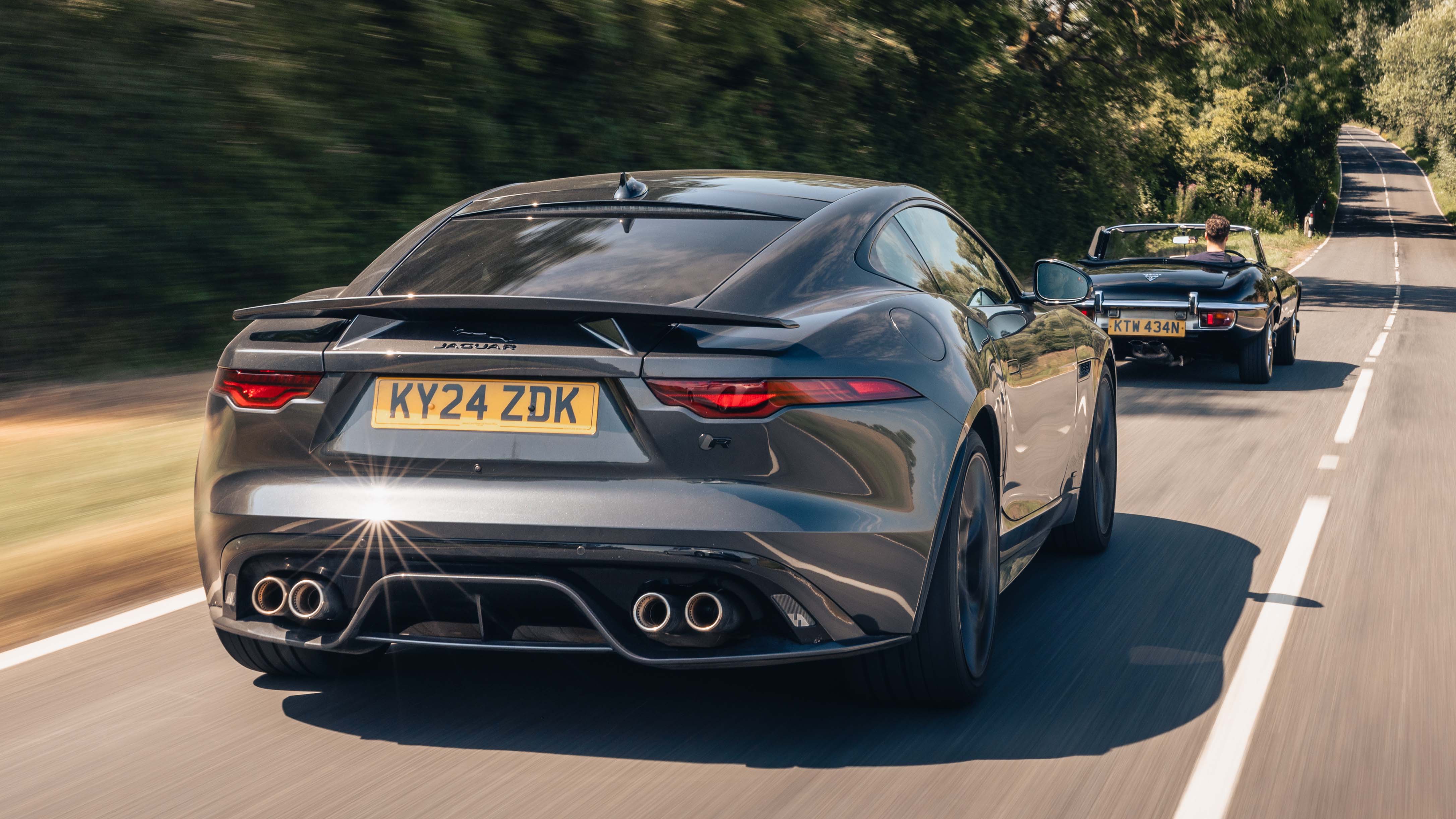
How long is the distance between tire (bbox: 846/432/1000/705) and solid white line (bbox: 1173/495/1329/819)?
2.18 ft

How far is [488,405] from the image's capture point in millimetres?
3396

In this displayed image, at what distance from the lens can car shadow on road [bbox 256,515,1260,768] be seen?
3656 mm

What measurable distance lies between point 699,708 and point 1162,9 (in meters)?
25.3

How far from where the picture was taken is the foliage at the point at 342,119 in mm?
10156

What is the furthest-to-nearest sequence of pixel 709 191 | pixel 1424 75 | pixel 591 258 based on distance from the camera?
pixel 1424 75 < pixel 709 191 < pixel 591 258

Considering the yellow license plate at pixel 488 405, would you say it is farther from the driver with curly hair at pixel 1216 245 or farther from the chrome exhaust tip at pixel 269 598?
the driver with curly hair at pixel 1216 245

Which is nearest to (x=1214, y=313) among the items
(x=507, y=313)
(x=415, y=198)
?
(x=415, y=198)

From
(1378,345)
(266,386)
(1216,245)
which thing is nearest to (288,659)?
(266,386)

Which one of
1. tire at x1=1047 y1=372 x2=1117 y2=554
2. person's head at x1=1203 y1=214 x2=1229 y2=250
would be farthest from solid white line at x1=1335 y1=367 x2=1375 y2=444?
tire at x1=1047 y1=372 x2=1117 y2=554

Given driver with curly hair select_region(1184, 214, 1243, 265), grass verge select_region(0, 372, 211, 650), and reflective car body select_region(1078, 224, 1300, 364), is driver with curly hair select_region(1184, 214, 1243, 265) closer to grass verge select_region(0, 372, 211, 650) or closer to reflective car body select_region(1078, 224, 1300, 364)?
reflective car body select_region(1078, 224, 1300, 364)

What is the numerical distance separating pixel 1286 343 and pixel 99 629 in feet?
42.3

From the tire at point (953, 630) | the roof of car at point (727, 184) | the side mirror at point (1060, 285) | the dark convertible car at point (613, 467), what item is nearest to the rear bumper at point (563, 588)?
the dark convertible car at point (613, 467)

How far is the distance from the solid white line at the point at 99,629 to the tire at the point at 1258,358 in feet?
33.0

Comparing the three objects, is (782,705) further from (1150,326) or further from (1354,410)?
(1150,326)
